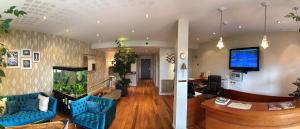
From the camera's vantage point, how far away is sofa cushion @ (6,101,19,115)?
419cm

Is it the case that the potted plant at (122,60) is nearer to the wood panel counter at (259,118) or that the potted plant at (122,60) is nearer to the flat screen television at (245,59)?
the flat screen television at (245,59)

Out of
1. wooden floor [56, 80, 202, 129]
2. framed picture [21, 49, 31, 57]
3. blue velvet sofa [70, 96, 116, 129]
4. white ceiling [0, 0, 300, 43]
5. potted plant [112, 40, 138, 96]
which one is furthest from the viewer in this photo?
potted plant [112, 40, 138, 96]

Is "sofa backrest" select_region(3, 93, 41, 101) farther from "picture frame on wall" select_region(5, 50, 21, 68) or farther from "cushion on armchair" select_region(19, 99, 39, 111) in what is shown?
"picture frame on wall" select_region(5, 50, 21, 68)

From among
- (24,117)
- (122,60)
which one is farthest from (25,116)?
(122,60)

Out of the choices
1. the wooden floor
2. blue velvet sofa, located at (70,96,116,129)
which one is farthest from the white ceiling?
the wooden floor

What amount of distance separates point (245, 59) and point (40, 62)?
650 cm

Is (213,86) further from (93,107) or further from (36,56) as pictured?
(36,56)

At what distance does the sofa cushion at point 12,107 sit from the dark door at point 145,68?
13.3 meters

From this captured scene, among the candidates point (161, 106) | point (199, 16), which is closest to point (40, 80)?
point (161, 106)

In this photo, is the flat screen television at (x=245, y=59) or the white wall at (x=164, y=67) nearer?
the flat screen television at (x=245, y=59)

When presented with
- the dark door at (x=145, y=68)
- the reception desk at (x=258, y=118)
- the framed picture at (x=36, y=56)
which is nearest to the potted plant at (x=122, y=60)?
the framed picture at (x=36, y=56)

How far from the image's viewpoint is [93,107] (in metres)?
4.46

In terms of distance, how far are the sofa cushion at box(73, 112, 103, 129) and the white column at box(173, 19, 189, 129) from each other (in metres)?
1.85

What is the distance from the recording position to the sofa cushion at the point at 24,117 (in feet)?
12.6
